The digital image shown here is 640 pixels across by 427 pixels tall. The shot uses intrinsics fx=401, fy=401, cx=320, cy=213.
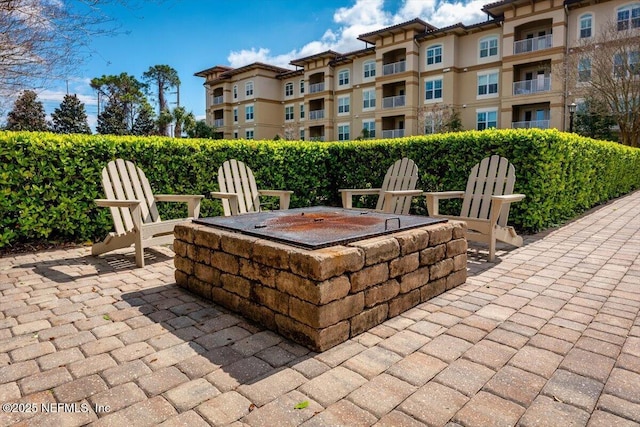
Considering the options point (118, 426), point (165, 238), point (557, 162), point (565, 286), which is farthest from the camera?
point (557, 162)

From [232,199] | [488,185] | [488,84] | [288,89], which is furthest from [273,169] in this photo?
[288,89]

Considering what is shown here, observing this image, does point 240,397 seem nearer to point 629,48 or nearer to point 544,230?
point 544,230

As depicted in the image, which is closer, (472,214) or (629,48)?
(472,214)

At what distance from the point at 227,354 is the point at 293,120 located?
35.3m

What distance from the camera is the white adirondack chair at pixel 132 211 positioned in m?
4.11

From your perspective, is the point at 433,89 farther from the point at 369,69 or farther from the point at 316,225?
the point at 316,225

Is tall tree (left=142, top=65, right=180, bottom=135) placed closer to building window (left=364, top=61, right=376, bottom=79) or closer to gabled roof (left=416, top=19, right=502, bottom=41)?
building window (left=364, top=61, right=376, bottom=79)

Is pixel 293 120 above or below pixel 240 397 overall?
above

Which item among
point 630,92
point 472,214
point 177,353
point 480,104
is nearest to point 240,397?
point 177,353

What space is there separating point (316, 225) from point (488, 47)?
2483cm

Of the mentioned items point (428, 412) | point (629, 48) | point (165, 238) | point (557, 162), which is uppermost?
point (629, 48)

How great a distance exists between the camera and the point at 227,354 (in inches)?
88.1

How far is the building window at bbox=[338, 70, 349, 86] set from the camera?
1207 inches

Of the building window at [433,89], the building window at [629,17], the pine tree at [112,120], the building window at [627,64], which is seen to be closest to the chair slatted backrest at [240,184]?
the building window at [627,64]
